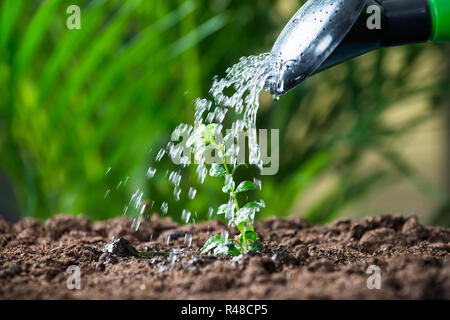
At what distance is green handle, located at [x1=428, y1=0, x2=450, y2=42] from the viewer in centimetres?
56

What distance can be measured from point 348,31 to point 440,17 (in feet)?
0.35

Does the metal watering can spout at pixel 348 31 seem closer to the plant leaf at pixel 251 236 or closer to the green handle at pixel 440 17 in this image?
the green handle at pixel 440 17

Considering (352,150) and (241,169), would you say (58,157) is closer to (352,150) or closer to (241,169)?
(241,169)

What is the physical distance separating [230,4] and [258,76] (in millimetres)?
917

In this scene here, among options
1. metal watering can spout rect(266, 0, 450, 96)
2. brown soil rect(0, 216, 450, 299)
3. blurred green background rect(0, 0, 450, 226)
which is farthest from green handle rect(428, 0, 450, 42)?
blurred green background rect(0, 0, 450, 226)

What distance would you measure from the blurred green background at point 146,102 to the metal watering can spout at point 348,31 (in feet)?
2.24

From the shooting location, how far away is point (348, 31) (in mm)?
535

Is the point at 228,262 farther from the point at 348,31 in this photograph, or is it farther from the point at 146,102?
the point at 146,102

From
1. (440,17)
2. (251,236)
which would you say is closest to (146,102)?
(251,236)

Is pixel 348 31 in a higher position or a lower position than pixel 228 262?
higher

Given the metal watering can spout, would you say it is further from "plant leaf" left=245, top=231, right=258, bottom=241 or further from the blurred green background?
the blurred green background

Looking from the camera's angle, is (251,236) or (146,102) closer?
(251,236)
